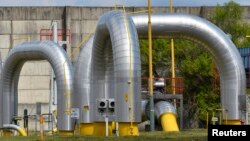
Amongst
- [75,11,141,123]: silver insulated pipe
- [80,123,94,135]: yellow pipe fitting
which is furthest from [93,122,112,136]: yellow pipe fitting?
[80,123,94,135]: yellow pipe fitting

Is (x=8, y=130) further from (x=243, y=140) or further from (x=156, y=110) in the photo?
(x=243, y=140)

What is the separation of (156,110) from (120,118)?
15025 millimetres

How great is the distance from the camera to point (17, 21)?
2842 inches

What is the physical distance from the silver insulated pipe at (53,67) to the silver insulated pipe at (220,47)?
498 centimetres

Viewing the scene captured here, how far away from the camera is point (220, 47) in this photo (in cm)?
3759

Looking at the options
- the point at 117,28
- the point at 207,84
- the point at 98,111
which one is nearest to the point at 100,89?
the point at 98,111

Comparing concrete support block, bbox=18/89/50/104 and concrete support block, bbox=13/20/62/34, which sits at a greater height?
concrete support block, bbox=13/20/62/34

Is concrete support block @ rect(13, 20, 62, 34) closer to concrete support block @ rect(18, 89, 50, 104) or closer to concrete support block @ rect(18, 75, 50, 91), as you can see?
concrete support block @ rect(18, 75, 50, 91)

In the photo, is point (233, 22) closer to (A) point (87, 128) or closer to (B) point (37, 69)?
(B) point (37, 69)

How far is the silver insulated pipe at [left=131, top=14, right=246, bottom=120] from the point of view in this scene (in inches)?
1474

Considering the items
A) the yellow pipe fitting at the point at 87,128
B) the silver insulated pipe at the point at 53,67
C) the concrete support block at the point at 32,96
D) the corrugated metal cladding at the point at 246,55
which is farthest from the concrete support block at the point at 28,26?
the yellow pipe fitting at the point at 87,128

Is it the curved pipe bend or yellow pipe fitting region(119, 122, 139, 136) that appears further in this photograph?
the curved pipe bend

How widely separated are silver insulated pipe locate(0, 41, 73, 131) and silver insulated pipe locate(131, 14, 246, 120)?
4.98 m

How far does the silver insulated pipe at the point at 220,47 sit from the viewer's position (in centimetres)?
3744
